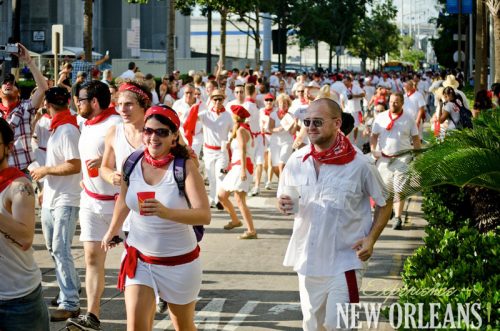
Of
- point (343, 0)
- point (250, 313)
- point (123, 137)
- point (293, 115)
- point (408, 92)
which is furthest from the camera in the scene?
point (343, 0)

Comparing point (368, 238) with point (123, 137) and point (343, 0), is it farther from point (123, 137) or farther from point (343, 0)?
point (343, 0)

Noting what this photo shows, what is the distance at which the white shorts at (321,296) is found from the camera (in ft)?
19.5

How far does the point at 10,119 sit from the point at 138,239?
498cm

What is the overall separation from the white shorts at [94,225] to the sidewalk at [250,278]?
81 cm

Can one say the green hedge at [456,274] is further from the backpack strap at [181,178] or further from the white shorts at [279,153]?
the white shorts at [279,153]

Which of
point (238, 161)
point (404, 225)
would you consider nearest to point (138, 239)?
point (238, 161)

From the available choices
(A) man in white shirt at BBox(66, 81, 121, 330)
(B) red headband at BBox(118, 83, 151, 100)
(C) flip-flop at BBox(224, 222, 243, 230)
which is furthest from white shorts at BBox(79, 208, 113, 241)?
(C) flip-flop at BBox(224, 222, 243, 230)

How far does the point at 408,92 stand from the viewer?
20.6 meters

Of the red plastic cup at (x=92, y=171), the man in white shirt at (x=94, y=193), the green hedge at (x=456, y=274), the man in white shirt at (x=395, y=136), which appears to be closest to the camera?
the green hedge at (x=456, y=274)

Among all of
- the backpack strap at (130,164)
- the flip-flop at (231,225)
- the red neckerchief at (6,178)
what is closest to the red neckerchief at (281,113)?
the flip-flop at (231,225)

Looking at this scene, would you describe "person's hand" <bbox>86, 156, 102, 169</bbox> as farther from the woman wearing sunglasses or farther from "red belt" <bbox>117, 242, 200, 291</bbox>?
"red belt" <bbox>117, 242, 200, 291</bbox>

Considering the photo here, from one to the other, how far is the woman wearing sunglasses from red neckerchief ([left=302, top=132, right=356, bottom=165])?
0.74m

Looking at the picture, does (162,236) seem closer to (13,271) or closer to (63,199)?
(13,271)

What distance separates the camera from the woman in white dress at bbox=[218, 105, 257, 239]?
1268 centimetres
